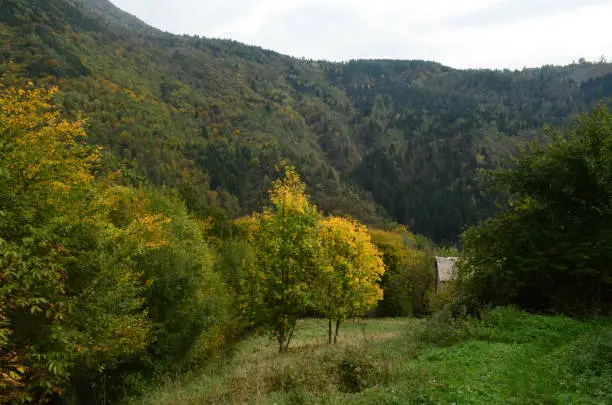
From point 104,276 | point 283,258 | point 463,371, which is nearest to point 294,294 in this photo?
point 283,258

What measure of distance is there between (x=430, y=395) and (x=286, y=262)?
→ 10.7m

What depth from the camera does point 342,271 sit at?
21.9m

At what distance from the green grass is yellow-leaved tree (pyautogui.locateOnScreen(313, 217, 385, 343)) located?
7346 millimetres

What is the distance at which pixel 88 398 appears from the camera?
60.1ft

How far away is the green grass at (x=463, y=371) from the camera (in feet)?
25.8

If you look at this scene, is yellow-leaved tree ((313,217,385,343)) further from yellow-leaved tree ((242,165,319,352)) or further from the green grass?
the green grass

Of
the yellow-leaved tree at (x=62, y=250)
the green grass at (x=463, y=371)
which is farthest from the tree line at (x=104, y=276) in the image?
the green grass at (x=463, y=371)

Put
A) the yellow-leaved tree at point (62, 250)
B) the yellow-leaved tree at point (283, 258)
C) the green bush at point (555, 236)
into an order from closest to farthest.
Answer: the yellow-leaved tree at point (62, 250), the green bush at point (555, 236), the yellow-leaved tree at point (283, 258)

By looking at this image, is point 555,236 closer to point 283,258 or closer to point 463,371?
point 463,371

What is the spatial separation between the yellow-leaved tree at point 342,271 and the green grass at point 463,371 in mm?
7346

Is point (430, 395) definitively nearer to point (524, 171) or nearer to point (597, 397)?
point (597, 397)

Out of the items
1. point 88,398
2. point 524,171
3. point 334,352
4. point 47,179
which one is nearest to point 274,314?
point 334,352

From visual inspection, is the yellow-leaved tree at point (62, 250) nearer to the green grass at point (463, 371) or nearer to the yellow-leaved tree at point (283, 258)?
the green grass at point (463, 371)

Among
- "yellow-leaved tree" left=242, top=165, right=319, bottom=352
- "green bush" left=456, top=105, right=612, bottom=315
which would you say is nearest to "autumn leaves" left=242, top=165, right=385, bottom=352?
"yellow-leaved tree" left=242, top=165, right=319, bottom=352
